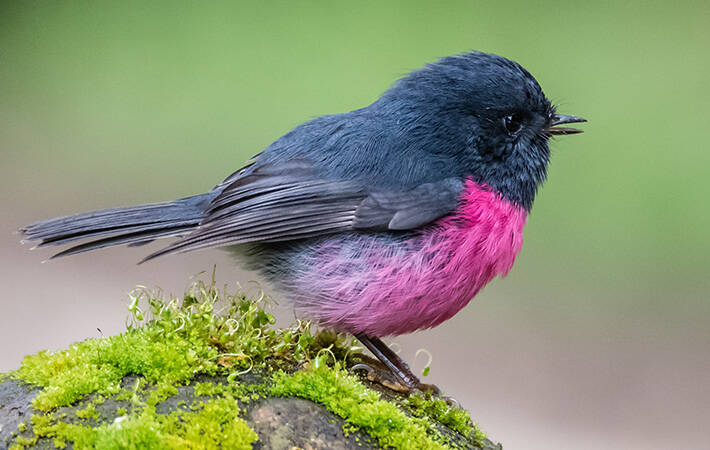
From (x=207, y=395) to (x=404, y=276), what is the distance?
1174 millimetres

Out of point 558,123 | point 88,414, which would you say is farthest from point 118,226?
point 558,123

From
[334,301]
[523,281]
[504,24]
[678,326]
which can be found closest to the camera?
[334,301]

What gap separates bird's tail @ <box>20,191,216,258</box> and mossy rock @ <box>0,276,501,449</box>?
46 cm

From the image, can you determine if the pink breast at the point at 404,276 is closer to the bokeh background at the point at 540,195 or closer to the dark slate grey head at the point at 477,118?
the dark slate grey head at the point at 477,118

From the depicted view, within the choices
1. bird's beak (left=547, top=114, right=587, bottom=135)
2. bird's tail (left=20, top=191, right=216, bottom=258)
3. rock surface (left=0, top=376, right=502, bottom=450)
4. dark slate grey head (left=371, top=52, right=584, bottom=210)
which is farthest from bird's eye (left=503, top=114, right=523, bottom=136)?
rock surface (left=0, top=376, right=502, bottom=450)

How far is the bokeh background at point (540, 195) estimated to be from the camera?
7223 mm

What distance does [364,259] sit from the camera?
3.79 meters

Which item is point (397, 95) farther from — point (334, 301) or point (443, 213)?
point (334, 301)

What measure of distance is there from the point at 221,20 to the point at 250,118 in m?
1.45

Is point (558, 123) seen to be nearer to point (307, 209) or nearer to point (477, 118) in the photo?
point (477, 118)

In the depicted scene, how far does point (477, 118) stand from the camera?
4.10 metres

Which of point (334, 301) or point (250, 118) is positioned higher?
point (250, 118)

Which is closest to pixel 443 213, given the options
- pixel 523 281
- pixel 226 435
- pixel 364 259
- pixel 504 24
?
pixel 364 259

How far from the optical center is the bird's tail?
386 cm
